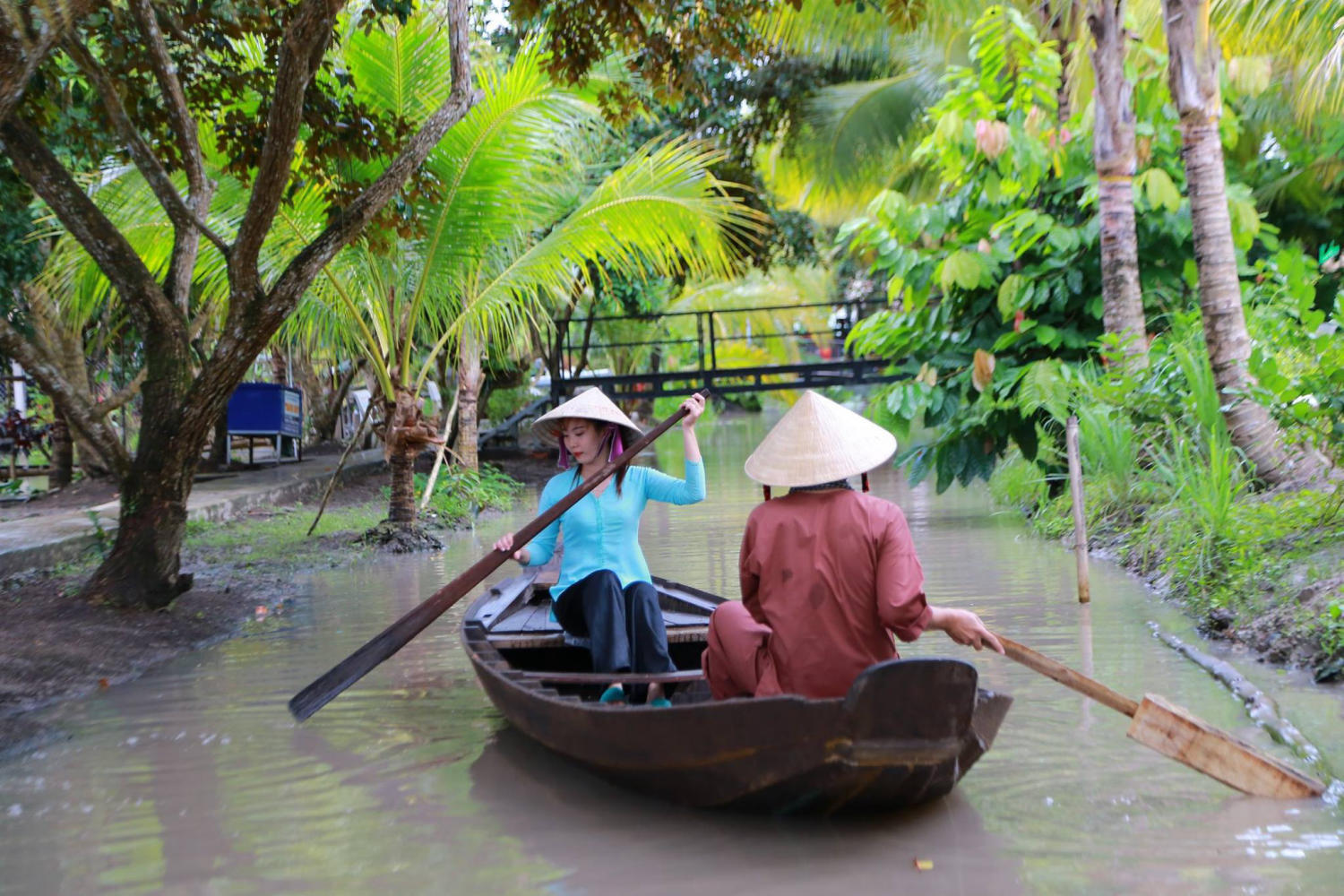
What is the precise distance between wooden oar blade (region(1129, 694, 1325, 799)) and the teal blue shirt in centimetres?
184

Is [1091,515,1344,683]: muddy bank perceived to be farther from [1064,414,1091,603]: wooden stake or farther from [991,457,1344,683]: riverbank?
[1064,414,1091,603]: wooden stake

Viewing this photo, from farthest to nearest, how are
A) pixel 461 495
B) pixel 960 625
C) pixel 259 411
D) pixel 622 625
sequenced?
pixel 259 411 < pixel 461 495 < pixel 622 625 < pixel 960 625

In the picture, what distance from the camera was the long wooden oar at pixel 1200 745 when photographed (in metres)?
3.80

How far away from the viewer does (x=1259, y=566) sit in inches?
243

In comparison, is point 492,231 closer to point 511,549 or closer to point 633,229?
point 633,229

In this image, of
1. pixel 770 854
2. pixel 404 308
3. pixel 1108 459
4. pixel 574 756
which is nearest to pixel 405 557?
pixel 404 308

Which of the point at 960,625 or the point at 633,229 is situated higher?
the point at 633,229

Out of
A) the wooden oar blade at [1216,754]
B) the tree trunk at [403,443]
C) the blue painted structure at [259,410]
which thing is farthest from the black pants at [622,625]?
the blue painted structure at [259,410]

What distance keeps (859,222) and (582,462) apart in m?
5.59

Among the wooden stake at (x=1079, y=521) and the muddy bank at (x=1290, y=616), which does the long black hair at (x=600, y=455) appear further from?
the wooden stake at (x=1079, y=521)

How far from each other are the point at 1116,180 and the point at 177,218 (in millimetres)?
6310

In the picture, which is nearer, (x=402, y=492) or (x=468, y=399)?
(x=402, y=492)

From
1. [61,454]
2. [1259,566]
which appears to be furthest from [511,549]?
[61,454]

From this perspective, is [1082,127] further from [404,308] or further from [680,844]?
[680,844]
